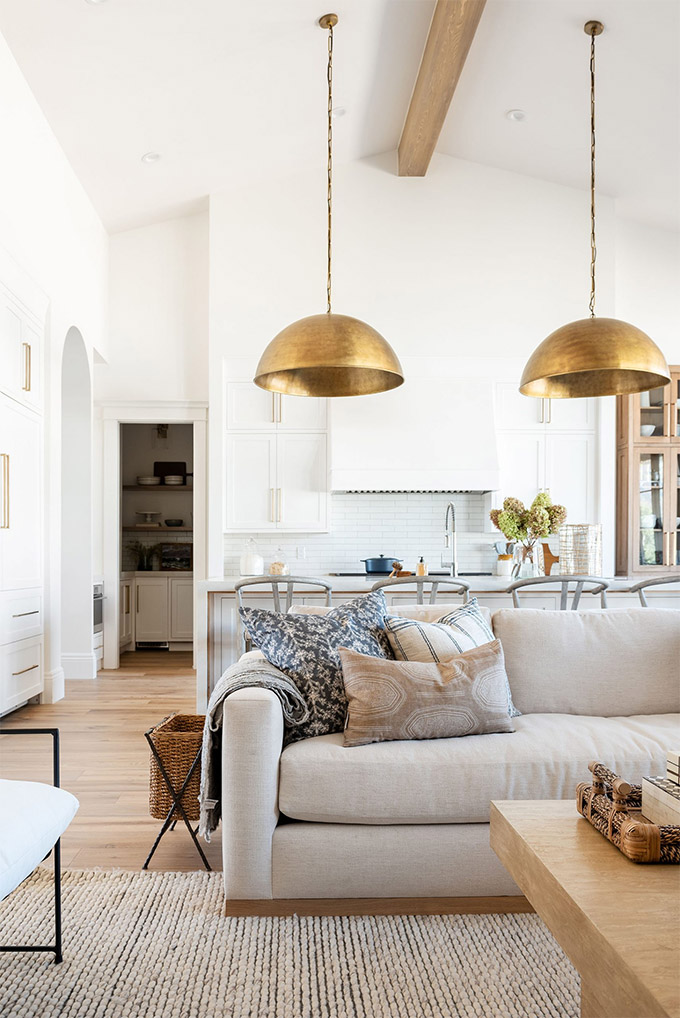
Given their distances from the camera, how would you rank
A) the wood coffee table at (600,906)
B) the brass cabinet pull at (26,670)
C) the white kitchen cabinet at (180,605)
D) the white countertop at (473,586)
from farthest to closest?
the white kitchen cabinet at (180,605)
the brass cabinet pull at (26,670)
the white countertop at (473,586)
the wood coffee table at (600,906)

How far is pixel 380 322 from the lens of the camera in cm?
656

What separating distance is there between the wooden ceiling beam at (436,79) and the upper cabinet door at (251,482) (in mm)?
2455

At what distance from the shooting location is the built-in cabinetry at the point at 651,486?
6.55 m

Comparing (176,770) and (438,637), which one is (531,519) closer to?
(438,637)

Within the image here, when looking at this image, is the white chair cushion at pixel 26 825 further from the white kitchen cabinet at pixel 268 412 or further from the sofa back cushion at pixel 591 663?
the white kitchen cabinet at pixel 268 412

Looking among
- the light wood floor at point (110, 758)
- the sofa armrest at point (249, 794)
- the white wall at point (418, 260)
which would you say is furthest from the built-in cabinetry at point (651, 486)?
the sofa armrest at point (249, 794)

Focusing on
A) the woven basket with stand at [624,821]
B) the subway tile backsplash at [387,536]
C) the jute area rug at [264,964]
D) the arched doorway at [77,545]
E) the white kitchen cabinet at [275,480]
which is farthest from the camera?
the subway tile backsplash at [387,536]

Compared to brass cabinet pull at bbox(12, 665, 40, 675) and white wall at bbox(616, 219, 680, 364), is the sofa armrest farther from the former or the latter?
white wall at bbox(616, 219, 680, 364)

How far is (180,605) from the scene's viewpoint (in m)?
7.95

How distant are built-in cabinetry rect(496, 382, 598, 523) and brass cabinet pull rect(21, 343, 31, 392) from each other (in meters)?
3.51

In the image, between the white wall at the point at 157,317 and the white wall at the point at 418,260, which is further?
the white wall at the point at 157,317

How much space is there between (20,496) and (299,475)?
230cm

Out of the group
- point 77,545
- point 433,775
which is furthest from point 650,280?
point 433,775

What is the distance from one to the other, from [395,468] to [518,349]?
1.43m
